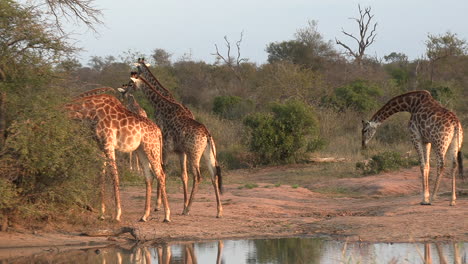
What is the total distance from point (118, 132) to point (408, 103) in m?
5.36

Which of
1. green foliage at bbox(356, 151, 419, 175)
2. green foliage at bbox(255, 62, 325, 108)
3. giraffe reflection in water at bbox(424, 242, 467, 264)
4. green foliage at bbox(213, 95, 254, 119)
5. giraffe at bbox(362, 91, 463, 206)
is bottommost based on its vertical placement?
giraffe reflection in water at bbox(424, 242, 467, 264)

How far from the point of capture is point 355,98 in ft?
86.3

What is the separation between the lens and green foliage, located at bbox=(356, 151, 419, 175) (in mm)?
16891

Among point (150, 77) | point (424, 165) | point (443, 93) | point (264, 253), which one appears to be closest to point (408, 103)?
point (424, 165)

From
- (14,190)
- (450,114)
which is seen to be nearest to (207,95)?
(450,114)

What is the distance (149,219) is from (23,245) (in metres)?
2.22

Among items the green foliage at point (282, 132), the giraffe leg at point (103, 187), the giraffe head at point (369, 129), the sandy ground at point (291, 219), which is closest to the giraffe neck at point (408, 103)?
the giraffe head at point (369, 129)

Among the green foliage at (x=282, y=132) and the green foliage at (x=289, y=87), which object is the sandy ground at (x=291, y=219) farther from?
the green foliage at (x=289, y=87)

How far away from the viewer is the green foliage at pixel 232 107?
2725 centimetres

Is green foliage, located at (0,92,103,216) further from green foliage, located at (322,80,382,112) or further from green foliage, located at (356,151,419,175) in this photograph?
green foliage, located at (322,80,382,112)

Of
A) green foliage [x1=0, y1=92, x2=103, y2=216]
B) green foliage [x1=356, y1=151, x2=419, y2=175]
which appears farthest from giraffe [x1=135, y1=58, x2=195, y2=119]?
green foliage [x1=356, y1=151, x2=419, y2=175]

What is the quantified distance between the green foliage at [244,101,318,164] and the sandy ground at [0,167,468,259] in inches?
173

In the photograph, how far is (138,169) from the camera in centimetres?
1641

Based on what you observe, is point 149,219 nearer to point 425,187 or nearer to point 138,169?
point 425,187
